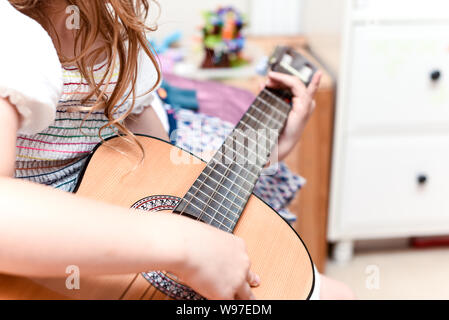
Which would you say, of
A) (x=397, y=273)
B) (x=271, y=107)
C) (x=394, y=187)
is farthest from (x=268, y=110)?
(x=397, y=273)

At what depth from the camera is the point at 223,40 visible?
1318 mm

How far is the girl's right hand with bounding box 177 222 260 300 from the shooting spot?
432 mm

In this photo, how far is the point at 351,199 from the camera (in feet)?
4.35

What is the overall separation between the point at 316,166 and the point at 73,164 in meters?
0.78

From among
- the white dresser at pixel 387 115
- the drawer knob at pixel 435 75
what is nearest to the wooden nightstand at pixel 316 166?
the white dresser at pixel 387 115

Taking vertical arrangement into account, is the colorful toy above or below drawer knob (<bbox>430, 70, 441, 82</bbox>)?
above

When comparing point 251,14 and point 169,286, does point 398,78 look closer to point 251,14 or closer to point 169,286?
point 251,14

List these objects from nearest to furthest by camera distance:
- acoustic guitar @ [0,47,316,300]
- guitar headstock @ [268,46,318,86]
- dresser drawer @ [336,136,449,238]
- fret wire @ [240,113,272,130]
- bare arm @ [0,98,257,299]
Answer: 1. bare arm @ [0,98,257,299]
2. acoustic guitar @ [0,47,316,300]
3. fret wire @ [240,113,272,130]
4. guitar headstock @ [268,46,318,86]
5. dresser drawer @ [336,136,449,238]

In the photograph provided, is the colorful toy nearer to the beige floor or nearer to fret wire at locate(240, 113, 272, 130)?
fret wire at locate(240, 113, 272, 130)

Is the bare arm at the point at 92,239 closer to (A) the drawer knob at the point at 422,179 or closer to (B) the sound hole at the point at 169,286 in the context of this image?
(B) the sound hole at the point at 169,286

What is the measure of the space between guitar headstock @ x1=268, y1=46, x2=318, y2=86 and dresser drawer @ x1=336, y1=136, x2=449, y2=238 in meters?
0.43

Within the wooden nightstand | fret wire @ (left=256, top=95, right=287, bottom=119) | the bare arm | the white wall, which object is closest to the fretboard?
fret wire @ (left=256, top=95, right=287, bottom=119)

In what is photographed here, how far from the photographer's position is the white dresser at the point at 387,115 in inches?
45.2

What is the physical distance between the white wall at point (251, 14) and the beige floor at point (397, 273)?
798 millimetres
